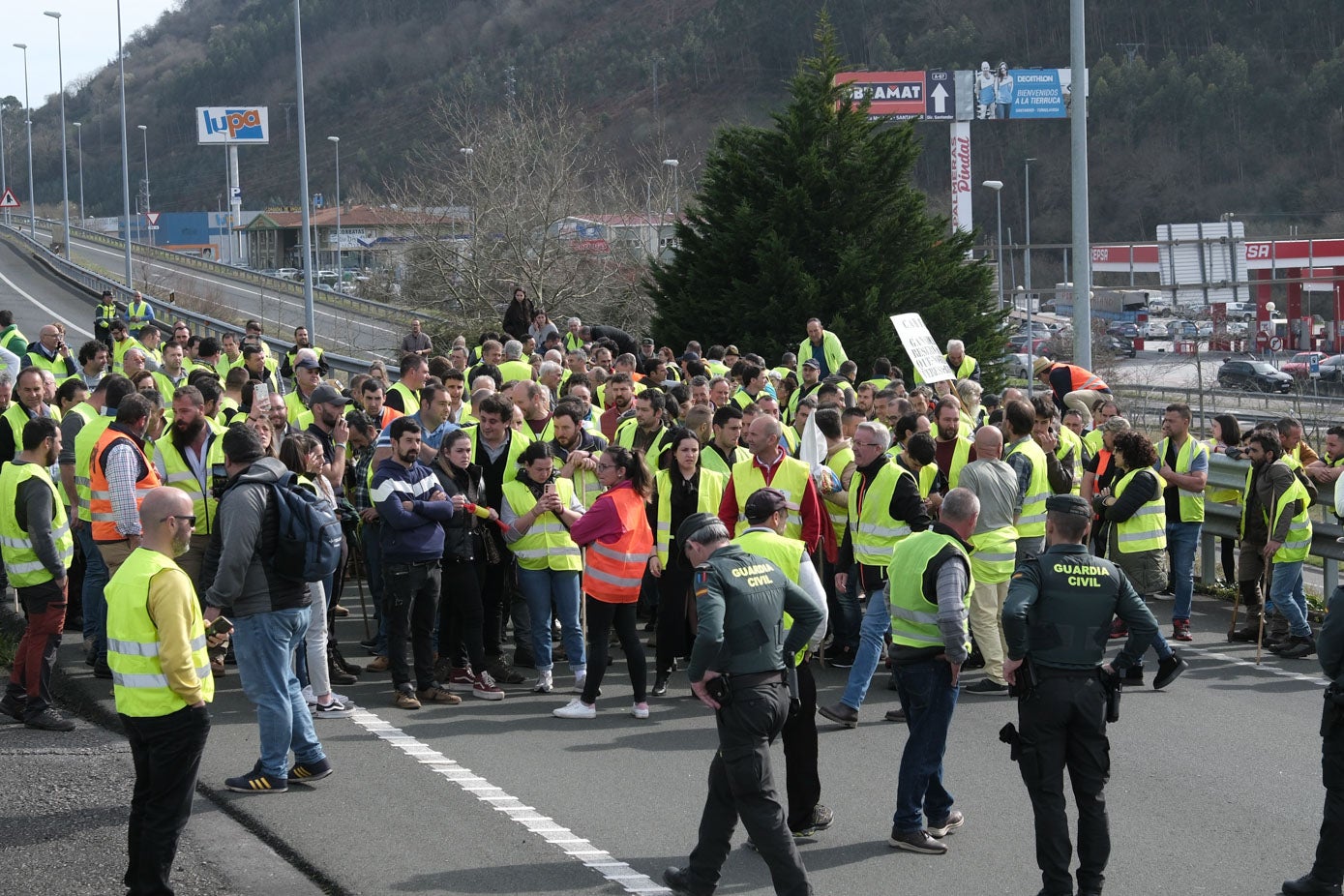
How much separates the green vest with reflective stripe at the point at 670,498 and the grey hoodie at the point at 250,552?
9.64ft

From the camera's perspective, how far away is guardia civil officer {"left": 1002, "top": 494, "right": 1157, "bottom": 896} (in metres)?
6.62

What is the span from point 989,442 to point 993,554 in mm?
791

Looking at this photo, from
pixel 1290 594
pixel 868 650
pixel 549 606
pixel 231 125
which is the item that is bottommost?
pixel 1290 594

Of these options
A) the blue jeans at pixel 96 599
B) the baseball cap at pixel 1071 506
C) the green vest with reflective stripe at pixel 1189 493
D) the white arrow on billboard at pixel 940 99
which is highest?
the white arrow on billboard at pixel 940 99

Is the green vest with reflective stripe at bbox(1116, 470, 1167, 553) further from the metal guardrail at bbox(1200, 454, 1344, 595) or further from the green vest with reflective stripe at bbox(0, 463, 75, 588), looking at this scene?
the green vest with reflective stripe at bbox(0, 463, 75, 588)

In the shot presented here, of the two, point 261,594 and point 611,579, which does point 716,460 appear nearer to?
point 611,579

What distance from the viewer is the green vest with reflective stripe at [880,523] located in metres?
9.95

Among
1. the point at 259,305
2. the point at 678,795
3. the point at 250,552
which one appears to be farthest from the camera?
the point at 259,305

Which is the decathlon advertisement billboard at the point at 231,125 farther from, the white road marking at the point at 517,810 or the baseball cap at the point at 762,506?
the baseball cap at the point at 762,506

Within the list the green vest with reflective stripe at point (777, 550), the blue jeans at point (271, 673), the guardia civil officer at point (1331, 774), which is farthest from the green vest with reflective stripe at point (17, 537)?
the guardia civil officer at point (1331, 774)

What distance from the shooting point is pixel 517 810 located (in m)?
7.98

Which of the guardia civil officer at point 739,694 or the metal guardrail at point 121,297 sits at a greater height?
the metal guardrail at point 121,297

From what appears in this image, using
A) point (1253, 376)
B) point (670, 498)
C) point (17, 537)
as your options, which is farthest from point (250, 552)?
point (1253, 376)

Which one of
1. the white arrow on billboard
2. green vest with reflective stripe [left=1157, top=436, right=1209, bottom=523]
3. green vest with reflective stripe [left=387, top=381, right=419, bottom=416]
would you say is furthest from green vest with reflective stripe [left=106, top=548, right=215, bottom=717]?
the white arrow on billboard
